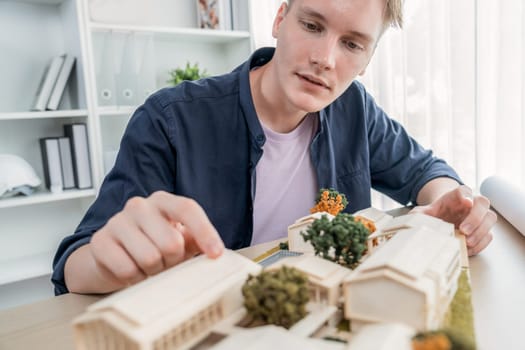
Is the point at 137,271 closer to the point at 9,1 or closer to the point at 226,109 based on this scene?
the point at 226,109

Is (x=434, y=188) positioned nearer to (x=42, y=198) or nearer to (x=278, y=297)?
(x=278, y=297)

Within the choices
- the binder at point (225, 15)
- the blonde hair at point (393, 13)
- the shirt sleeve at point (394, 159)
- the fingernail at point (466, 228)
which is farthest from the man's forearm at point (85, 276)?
the binder at point (225, 15)

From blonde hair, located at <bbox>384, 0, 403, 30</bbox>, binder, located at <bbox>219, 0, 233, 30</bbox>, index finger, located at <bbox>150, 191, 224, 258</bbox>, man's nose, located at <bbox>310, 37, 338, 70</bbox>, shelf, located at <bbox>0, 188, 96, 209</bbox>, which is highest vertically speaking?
binder, located at <bbox>219, 0, 233, 30</bbox>

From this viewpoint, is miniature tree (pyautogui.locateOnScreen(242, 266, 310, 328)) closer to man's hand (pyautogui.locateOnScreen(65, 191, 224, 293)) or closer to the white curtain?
man's hand (pyautogui.locateOnScreen(65, 191, 224, 293))

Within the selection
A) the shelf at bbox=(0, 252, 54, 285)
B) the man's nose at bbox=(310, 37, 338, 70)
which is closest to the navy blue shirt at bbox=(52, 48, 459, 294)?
the man's nose at bbox=(310, 37, 338, 70)

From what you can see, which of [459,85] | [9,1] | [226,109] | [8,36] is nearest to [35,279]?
[8,36]

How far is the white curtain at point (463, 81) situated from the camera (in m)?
1.64

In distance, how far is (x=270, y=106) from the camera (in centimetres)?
122

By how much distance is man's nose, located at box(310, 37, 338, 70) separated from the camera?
90cm

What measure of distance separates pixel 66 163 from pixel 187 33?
0.81 meters

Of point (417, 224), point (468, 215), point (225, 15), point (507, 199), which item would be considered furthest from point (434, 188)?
point (225, 15)

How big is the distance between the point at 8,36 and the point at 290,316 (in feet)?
6.18

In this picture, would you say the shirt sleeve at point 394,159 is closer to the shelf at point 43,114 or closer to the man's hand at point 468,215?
the man's hand at point 468,215

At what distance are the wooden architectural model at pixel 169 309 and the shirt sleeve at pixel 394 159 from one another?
0.96m
